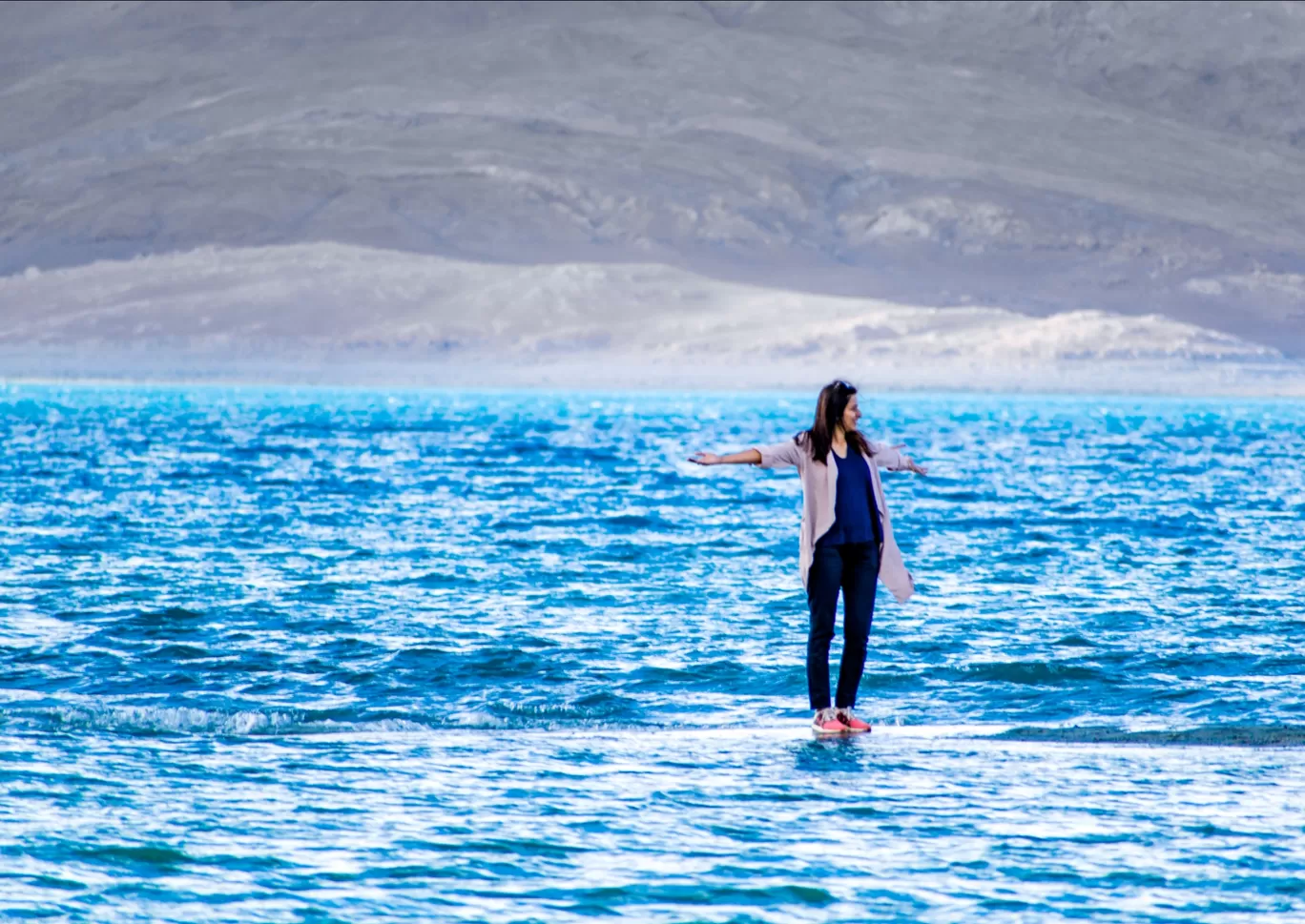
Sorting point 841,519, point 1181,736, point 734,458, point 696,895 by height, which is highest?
point 734,458

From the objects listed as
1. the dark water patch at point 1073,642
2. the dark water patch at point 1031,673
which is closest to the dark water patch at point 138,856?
the dark water patch at point 1031,673

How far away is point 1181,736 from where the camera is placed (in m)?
12.1

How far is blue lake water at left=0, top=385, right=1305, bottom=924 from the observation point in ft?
28.5

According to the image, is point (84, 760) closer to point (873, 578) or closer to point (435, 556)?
point (873, 578)

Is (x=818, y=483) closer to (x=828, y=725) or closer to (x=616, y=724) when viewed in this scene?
(x=828, y=725)

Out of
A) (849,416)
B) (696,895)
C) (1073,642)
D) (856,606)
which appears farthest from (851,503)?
(1073,642)

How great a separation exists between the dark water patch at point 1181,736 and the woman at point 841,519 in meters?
1.15

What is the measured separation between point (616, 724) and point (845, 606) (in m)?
1.82

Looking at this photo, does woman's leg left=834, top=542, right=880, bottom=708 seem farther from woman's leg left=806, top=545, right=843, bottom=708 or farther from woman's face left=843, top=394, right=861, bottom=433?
woman's face left=843, top=394, right=861, bottom=433

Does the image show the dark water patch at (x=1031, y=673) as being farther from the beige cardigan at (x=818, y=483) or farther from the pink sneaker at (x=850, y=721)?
the beige cardigan at (x=818, y=483)

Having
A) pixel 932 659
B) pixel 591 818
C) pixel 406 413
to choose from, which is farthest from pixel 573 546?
pixel 406 413

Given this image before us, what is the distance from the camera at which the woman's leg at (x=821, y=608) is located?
11.8 m

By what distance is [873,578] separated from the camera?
11.9 meters

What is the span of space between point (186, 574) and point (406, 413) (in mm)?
108289
